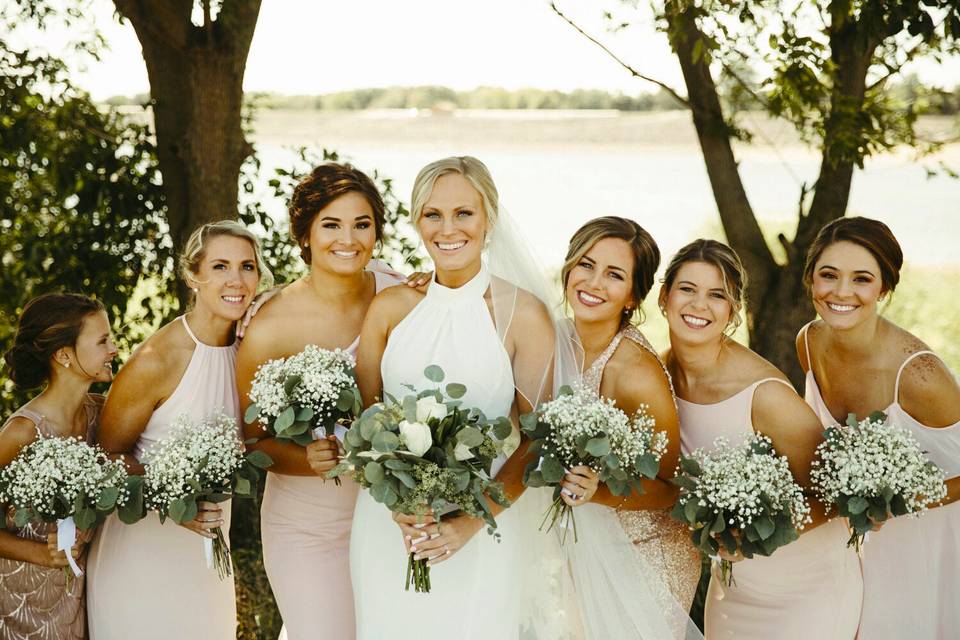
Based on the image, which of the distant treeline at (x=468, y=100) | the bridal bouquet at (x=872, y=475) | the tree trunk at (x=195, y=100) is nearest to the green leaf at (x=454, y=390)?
the bridal bouquet at (x=872, y=475)

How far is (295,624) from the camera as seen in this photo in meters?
4.43

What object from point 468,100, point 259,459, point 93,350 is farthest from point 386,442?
point 468,100

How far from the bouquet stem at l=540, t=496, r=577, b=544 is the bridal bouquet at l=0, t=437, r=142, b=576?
1.68 m

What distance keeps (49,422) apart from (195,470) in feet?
2.56

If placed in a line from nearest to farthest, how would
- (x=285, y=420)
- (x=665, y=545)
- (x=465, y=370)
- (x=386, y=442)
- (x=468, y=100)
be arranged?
(x=386, y=442)
(x=285, y=420)
(x=465, y=370)
(x=665, y=545)
(x=468, y=100)

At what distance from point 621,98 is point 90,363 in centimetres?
1351

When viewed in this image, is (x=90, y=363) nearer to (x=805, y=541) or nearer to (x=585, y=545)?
(x=585, y=545)

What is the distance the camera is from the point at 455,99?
14.6 m

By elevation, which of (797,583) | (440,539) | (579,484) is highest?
(579,484)

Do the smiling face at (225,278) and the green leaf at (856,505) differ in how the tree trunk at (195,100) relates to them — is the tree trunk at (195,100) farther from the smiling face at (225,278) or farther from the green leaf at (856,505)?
the green leaf at (856,505)

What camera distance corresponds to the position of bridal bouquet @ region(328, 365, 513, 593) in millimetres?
3463

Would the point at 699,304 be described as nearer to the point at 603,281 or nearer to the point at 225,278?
the point at 603,281

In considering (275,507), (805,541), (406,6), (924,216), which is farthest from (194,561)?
(924,216)

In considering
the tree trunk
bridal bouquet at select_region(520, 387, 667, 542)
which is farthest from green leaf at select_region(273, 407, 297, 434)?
the tree trunk
